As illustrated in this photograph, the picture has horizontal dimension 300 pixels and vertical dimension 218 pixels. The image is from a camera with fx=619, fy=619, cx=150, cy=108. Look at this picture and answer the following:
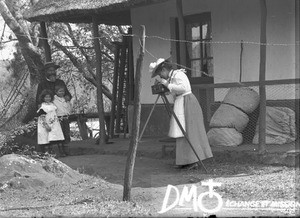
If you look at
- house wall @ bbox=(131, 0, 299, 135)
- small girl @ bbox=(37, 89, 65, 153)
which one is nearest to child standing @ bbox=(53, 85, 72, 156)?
small girl @ bbox=(37, 89, 65, 153)

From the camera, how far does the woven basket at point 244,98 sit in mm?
10719

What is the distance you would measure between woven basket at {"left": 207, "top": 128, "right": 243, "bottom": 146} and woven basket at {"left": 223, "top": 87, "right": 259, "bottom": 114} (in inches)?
17.9

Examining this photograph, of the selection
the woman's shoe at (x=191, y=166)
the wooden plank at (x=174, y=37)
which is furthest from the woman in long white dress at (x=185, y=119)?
the wooden plank at (x=174, y=37)

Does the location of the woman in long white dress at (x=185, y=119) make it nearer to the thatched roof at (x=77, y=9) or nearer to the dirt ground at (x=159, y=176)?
the dirt ground at (x=159, y=176)

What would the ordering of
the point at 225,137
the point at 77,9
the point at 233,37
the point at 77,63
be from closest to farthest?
the point at 225,137, the point at 233,37, the point at 77,9, the point at 77,63

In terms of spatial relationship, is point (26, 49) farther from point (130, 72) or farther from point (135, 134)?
point (135, 134)

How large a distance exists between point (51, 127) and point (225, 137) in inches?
130

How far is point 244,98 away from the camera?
10.8 m

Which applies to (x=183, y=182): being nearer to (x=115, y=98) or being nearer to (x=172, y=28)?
(x=172, y=28)

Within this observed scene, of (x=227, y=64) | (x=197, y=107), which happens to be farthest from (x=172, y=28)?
(x=197, y=107)

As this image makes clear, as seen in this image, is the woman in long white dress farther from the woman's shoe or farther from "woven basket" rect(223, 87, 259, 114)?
"woven basket" rect(223, 87, 259, 114)

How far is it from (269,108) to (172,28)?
11.2 feet

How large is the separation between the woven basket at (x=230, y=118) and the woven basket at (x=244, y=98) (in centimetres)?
10

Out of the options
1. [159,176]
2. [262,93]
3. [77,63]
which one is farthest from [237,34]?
[77,63]
